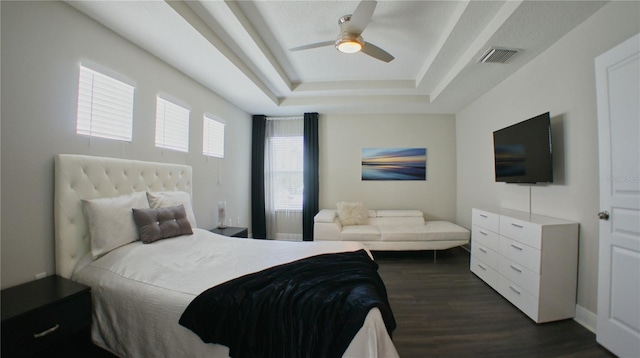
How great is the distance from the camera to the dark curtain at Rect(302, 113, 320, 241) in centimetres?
447

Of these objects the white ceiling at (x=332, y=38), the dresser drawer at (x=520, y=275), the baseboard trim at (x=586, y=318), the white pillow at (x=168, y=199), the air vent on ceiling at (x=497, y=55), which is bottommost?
the baseboard trim at (x=586, y=318)

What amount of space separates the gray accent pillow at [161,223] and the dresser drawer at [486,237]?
336 cm

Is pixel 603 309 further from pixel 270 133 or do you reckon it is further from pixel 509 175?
pixel 270 133

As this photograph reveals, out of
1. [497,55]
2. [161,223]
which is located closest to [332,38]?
[497,55]

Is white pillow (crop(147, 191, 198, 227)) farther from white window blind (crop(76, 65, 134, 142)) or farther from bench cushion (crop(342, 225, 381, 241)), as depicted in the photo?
bench cushion (crop(342, 225, 381, 241))

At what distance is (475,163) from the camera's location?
3682mm

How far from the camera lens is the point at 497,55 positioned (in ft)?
7.65

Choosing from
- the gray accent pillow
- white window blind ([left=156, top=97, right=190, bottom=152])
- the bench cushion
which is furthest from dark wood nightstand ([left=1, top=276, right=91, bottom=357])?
the bench cushion

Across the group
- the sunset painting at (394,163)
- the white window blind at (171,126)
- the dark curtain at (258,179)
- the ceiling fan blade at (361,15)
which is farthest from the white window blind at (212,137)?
the sunset painting at (394,163)

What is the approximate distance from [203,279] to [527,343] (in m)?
2.49

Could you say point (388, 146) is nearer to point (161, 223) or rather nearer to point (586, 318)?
point (586, 318)

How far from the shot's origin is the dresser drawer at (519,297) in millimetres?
1958

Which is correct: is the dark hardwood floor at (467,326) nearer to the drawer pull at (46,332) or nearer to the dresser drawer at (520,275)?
the dresser drawer at (520,275)

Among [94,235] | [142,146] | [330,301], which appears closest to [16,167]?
[94,235]
